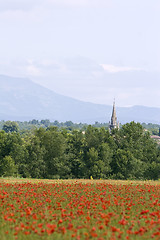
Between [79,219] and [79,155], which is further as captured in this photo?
[79,155]

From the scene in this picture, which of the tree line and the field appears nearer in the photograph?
the field

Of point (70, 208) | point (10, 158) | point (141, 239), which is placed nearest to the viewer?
point (141, 239)

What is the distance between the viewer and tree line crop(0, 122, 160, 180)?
54.5 m

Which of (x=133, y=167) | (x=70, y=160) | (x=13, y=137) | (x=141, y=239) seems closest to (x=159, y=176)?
(x=133, y=167)

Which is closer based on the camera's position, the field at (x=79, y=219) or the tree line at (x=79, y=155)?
the field at (x=79, y=219)

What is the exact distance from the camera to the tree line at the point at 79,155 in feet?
179

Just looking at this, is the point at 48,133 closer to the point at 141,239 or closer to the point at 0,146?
the point at 0,146

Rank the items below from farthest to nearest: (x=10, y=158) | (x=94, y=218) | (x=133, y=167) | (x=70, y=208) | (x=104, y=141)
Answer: (x=104, y=141)
(x=133, y=167)
(x=10, y=158)
(x=70, y=208)
(x=94, y=218)

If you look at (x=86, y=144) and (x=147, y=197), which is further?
(x=86, y=144)

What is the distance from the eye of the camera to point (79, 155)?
58.7 m

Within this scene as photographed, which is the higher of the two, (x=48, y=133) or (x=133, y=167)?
(x=48, y=133)

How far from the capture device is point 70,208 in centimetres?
1422

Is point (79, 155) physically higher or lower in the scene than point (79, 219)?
lower

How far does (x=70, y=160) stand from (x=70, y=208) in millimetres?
44174
